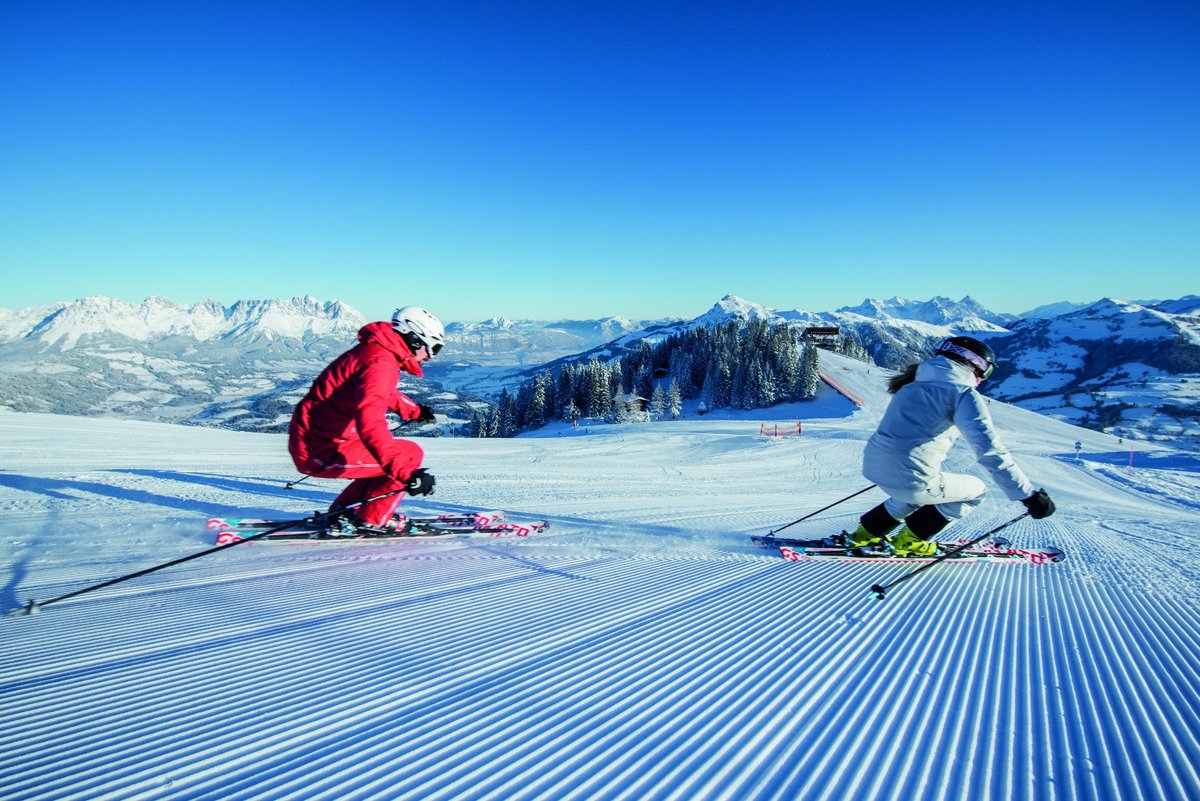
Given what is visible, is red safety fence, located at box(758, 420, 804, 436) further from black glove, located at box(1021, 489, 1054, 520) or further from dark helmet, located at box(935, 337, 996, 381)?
black glove, located at box(1021, 489, 1054, 520)

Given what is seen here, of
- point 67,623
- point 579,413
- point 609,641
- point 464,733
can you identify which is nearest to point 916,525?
point 609,641

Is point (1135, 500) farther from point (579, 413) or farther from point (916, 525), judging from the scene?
point (579, 413)

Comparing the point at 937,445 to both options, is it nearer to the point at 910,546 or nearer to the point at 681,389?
the point at 910,546

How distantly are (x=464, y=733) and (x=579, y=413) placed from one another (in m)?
62.3

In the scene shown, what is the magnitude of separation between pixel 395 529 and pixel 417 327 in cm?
226

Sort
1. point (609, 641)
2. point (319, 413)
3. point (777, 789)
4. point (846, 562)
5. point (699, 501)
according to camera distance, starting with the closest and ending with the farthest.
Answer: point (777, 789) → point (609, 641) → point (319, 413) → point (846, 562) → point (699, 501)

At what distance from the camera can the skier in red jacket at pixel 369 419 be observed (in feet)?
15.1

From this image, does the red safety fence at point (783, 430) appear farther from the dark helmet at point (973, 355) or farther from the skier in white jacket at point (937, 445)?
the dark helmet at point (973, 355)

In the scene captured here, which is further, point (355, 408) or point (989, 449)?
point (355, 408)

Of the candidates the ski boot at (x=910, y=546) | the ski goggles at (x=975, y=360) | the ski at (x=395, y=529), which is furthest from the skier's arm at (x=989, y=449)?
the ski at (x=395, y=529)

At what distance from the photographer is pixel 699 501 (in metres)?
9.14

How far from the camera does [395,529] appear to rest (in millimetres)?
5574

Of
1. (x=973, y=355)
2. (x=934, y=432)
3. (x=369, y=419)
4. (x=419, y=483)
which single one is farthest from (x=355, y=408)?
(x=973, y=355)

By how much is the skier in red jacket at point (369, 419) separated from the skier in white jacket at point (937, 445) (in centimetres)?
434
